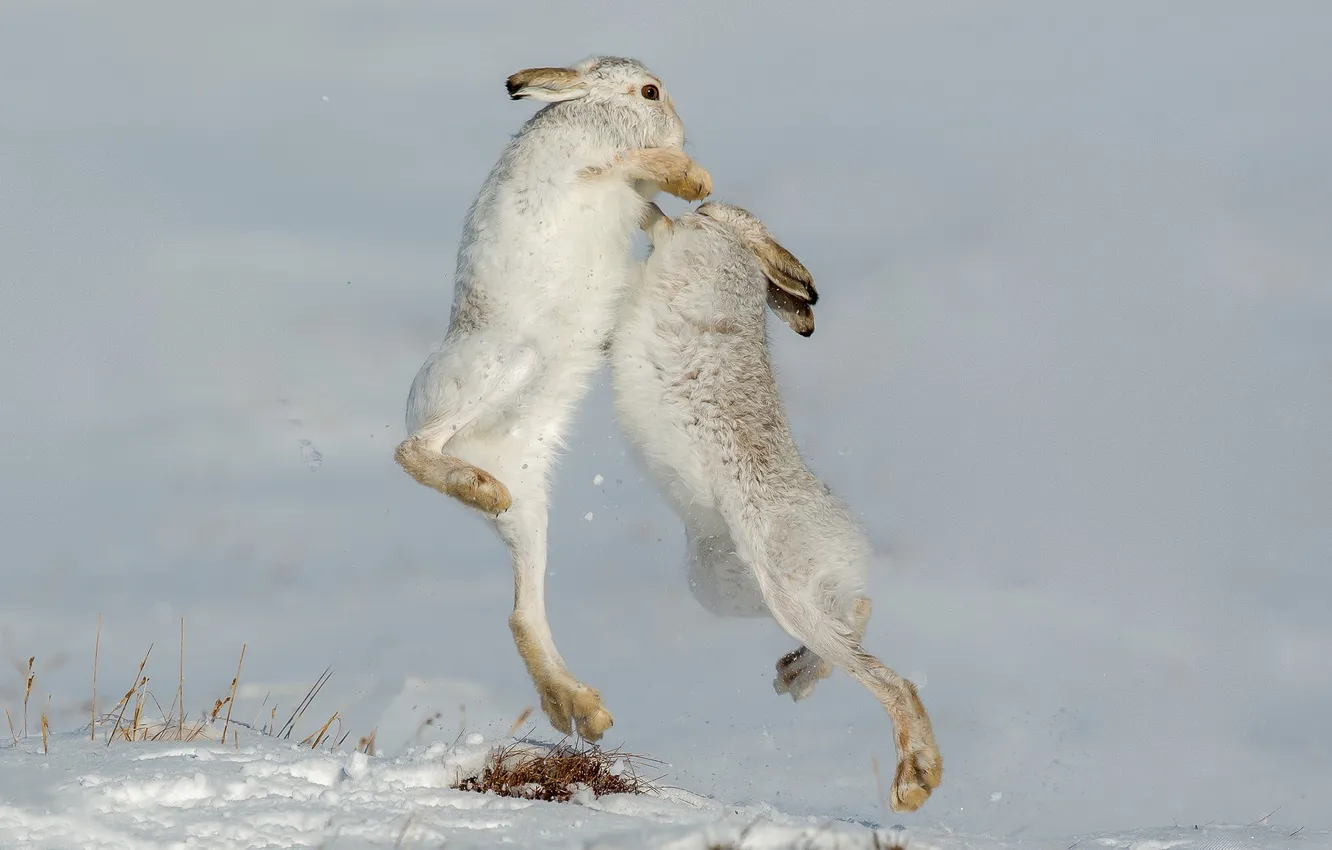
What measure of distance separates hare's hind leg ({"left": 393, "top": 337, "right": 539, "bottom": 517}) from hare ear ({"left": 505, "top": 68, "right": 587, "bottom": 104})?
1.30 m

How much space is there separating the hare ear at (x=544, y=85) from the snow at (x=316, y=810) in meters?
3.27

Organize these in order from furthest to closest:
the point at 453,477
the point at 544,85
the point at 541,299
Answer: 1. the point at 544,85
2. the point at 541,299
3. the point at 453,477

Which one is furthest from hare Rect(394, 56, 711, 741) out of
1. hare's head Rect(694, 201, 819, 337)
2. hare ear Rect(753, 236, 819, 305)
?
hare ear Rect(753, 236, 819, 305)

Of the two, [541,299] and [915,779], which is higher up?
[541,299]

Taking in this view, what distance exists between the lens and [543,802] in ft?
19.8

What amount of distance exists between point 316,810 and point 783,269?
3868mm

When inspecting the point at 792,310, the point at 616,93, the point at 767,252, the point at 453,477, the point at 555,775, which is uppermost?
the point at 616,93

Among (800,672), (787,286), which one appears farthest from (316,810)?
(787,286)

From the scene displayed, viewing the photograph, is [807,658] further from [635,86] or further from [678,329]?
[635,86]

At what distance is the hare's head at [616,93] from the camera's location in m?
7.05

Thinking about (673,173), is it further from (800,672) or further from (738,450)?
(800,672)

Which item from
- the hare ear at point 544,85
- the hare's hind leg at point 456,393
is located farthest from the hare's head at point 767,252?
the hare's hind leg at point 456,393

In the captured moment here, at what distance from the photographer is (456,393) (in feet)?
22.1

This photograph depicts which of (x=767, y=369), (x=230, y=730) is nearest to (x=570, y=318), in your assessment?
(x=767, y=369)
